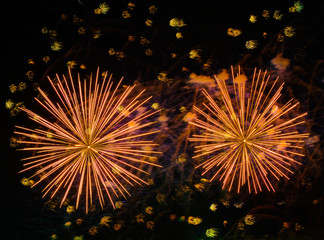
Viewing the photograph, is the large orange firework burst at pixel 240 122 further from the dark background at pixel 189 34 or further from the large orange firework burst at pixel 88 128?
the large orange firework burst at pixel 88 128

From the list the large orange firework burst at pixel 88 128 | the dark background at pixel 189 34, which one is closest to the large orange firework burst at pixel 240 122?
the dark background at pixel 189 34

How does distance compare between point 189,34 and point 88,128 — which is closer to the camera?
point 88,128

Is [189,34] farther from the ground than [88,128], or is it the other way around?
[189,34]

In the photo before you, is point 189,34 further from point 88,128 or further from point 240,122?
point 88,128

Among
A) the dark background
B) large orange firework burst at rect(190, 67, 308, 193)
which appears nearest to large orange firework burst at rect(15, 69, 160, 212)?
the dark background

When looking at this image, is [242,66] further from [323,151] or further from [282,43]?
[323,151]

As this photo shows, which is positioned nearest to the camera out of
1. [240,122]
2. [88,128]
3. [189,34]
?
[88,128]

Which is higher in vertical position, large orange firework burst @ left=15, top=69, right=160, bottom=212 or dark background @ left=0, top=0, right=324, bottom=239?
dark background @ left=0, top=0, right=324, bottom=239

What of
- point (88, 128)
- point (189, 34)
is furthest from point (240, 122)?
point (88, 128)

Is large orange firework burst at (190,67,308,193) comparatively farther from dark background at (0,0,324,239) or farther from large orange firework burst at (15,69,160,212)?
large orange firework burst at (15,69,160,212)

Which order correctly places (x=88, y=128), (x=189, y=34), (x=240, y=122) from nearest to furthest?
(x=88, y=128), (x=189, y=34), (x=240, y=122)

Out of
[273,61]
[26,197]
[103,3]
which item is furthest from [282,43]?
[26,197]
